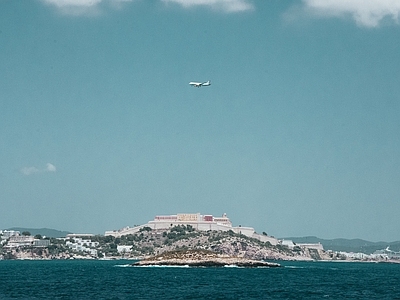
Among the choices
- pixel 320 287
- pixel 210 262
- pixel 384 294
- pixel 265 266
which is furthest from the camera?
pixel 265 266

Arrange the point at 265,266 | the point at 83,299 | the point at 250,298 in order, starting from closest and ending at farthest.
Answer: the point at 83,299, the point at 250,298, the point at 265,266

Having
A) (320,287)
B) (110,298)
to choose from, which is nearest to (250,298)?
(110,298)

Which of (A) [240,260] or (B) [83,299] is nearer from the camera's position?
(B) [83,299]

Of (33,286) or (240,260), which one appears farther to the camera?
(240,260)

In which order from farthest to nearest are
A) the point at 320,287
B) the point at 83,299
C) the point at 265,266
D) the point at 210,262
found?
the point at 265,266, the point at 210,262, the point at 320,287, the point at 83,299

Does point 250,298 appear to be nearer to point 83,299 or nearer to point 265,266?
point 83,299

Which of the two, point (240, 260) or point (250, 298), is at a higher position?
point (240, 260)

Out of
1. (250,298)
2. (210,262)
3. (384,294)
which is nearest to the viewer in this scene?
A: (250,298)

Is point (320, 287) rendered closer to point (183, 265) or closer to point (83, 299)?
point (83, 299)

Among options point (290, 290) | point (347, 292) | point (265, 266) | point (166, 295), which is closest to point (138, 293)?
point (166, 295)
